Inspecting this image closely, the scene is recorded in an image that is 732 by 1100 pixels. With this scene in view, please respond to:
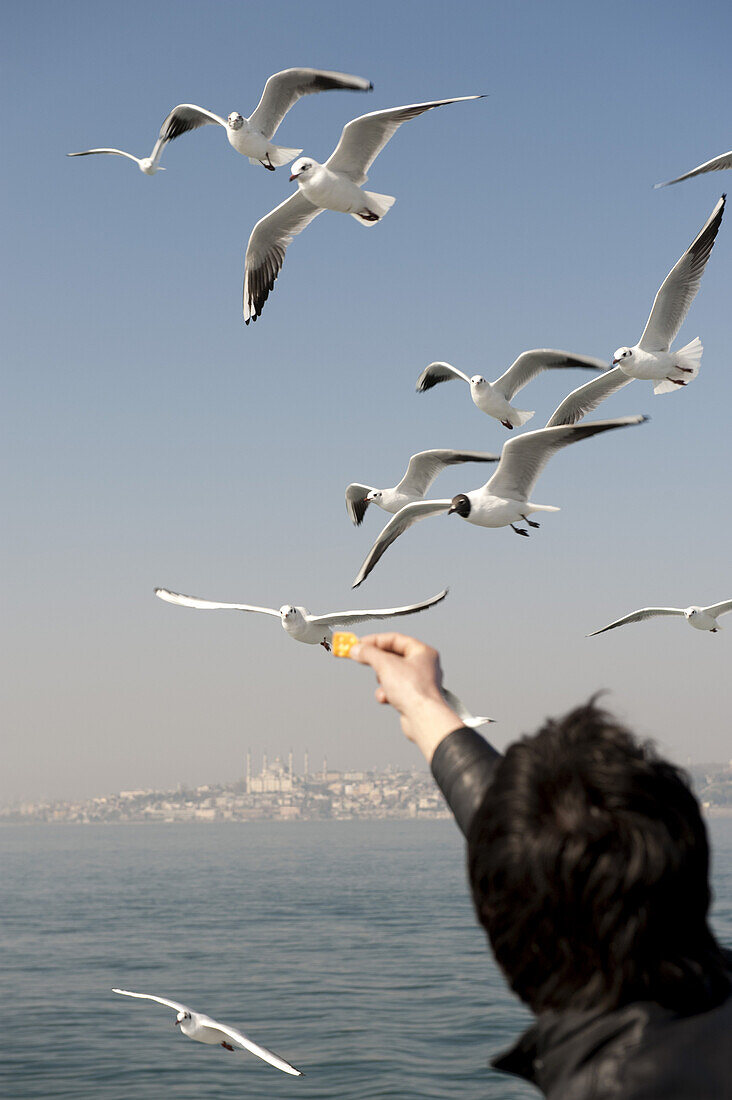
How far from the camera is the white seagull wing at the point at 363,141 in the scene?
11.2 m

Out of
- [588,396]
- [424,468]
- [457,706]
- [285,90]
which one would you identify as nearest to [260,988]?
[424,468]

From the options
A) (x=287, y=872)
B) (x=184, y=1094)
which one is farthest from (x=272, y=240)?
(x=287, y=872)

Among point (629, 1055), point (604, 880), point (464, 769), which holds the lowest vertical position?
point (629, 1055)

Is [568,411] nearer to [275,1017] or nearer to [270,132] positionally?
[270,132]

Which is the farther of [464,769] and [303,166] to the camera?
[303,166]

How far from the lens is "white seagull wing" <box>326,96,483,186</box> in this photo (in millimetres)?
11250

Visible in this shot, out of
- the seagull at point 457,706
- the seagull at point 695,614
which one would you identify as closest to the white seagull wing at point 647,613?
the seagull at point 695,614

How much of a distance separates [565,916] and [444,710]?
474 millimetres

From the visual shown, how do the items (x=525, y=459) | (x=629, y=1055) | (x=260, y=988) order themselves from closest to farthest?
(x=629, y=1055) < (x=525, y=459) < (x=260, y=988)

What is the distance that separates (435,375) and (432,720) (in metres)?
14.7

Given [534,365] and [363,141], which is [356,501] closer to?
[534,365]

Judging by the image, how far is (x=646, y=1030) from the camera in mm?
1391

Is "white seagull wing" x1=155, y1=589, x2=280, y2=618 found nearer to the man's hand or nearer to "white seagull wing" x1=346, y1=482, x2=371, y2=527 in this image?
the man's hand

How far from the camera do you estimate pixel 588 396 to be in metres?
Answer: 13.8
